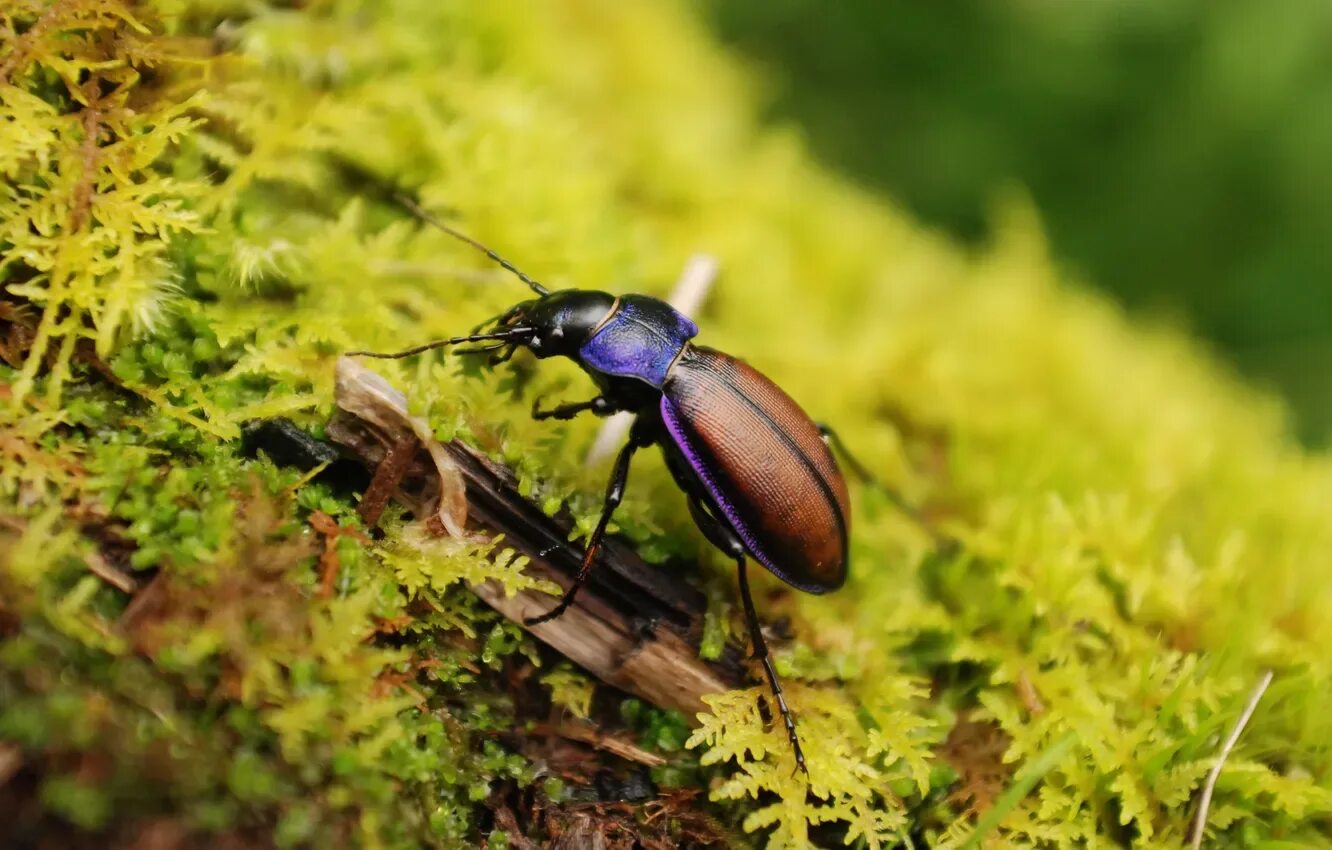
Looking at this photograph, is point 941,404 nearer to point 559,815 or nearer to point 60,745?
point 559,815

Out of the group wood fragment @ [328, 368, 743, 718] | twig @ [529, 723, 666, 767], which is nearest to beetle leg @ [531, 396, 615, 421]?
wood fragment @ [328, 368, 743, 718]

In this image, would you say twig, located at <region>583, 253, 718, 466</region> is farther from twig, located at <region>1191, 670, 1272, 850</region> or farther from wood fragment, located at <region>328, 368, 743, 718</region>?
twig, located at <region>1191, 670, 1272, 850</region>

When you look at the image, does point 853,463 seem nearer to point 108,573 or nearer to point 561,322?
point 561,322

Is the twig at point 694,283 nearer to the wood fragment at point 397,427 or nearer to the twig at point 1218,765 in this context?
the wood fragment at point 397,427

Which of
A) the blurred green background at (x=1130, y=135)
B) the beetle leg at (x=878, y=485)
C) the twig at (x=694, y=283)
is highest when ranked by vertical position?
the blurred green background at (x=1130, y=135)

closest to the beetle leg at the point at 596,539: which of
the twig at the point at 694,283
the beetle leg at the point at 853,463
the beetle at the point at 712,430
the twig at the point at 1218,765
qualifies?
the beetle at the point at 712,430

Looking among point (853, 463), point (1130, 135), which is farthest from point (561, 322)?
point (1130, 135)

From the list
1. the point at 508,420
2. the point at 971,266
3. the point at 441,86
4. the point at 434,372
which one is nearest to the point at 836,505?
the point at 508,420

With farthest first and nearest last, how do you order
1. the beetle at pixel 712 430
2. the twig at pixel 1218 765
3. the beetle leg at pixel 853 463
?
the beetle leg at pixel 853 463 → the beetle at pixel 712 430 → the twig at pixel 1218 765
